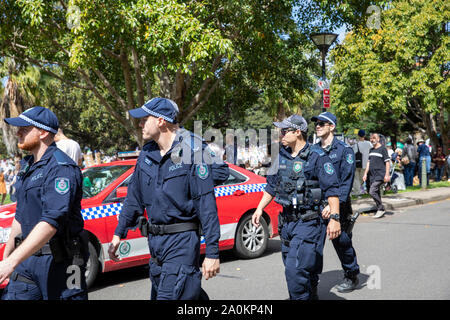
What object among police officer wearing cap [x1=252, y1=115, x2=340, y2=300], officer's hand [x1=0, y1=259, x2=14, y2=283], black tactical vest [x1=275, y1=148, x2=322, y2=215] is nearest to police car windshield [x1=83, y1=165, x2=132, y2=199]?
police officer wearing cap [x1=252, y1=115, x2=340, y2=300]

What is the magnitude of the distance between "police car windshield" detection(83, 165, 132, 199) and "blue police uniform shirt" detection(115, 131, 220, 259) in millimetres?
2683

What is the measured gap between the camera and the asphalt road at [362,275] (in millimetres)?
5285

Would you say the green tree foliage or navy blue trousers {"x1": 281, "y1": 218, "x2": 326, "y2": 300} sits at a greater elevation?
the green tree foliage

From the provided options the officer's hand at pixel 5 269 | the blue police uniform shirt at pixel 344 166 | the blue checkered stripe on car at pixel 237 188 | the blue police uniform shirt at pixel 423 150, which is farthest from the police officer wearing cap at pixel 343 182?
the blue police uniform shirt at pixel 423 150

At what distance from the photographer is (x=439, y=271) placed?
6.04 m

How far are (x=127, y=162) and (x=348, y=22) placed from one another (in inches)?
283

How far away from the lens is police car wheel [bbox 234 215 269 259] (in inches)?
272

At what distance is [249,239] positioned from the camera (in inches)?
275

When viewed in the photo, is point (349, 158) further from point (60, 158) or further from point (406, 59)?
point (406, 59)

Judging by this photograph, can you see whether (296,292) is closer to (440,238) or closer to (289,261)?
(289,261)

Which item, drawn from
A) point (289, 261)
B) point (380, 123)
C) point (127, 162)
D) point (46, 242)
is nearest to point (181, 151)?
point (46, 242)

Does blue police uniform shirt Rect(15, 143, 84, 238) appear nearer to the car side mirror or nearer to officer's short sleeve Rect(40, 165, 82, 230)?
officer's short sleeve Rect(40, 165, 82, 230)

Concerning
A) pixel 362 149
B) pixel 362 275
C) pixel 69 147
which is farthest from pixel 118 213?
pixel 362 149

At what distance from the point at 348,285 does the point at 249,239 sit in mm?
1907
